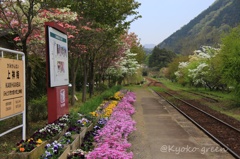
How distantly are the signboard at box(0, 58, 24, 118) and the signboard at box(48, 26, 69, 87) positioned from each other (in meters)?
1.23

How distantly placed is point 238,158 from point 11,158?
5.43 metres

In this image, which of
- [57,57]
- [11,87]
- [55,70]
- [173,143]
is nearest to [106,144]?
[11,87]

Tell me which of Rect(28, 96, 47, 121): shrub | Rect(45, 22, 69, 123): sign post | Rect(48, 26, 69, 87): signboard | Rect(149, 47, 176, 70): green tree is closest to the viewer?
Rect(45, 22, 69, 123): sign post

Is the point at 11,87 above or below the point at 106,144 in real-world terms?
above

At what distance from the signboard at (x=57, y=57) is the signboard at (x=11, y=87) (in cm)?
123

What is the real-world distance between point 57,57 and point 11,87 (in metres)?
2.40

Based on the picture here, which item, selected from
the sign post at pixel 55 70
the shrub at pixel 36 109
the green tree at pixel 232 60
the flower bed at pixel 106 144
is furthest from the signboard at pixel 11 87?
the green tree at pixel 232 60

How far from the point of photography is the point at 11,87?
602 centimetres

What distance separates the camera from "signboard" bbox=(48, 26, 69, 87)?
25.5 ft

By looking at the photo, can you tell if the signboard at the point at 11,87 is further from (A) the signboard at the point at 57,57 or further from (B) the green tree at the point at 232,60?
(B) the green tree at the point at 232,60

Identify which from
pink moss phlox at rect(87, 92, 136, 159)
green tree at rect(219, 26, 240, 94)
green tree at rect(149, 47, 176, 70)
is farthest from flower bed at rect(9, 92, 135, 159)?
green tree at rect(149, 47, 176, 70)

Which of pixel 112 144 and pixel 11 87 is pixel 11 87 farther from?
pixel 112 144

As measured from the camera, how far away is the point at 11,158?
16.9 feet

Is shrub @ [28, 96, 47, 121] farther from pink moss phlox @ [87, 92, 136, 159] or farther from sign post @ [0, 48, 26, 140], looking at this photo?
sign post @ [0, 48, 26, 140]
